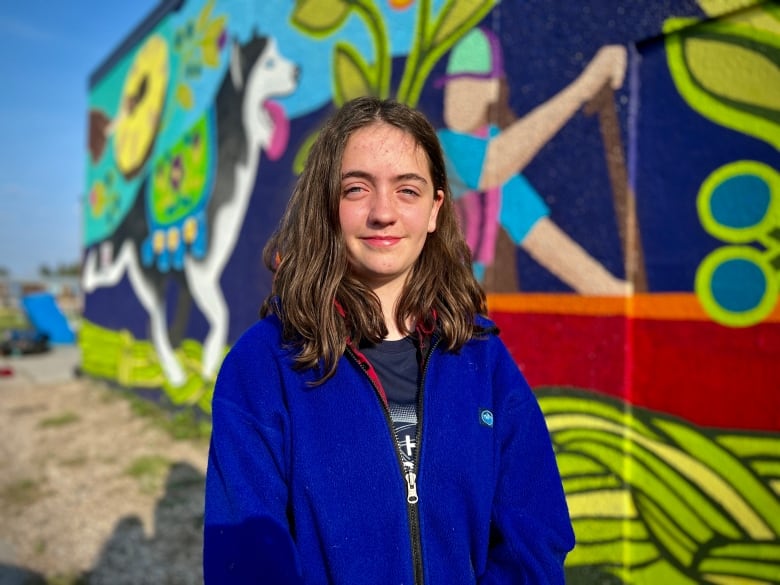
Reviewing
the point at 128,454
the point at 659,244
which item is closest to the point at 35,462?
the point at 128,454

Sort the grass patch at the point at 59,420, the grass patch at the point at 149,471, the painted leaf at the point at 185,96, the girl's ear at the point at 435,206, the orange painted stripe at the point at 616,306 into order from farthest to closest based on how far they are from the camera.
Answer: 1. the painted leaf at the point at 185,96
2. the grass patch at the point at 59,420
3. the grass patch at the point at 149,471
4. the orange painted stripe at the point at 616,306
5. the girl's ear at the point at 435,206

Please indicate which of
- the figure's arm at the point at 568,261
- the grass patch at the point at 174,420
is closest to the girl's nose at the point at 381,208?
the figure's arm at the point at 568,261

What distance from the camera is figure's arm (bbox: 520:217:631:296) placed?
267 cm

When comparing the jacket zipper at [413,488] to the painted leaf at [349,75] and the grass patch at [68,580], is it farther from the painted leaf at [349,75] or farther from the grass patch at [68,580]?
the painted leaf at [349,75]

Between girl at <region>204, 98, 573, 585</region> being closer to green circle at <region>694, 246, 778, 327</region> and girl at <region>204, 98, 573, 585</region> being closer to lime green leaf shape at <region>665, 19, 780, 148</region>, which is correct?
green circle at <region>694, 246, 778, 327</region>

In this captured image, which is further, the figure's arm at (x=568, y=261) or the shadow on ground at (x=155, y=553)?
the shadow on ground at (x=155, y=553)

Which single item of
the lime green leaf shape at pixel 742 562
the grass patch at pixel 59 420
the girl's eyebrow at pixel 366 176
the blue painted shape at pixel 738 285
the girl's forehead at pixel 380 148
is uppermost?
the girl's forehead at pixel 380 148

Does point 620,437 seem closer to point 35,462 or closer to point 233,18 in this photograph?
point 35,462

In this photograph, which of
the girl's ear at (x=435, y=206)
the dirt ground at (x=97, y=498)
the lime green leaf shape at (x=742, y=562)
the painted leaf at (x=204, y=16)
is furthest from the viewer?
the painted leaf at (x=204, y=16)

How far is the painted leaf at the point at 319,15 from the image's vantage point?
4.57 meters

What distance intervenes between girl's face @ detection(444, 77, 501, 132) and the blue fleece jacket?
6.94 ft

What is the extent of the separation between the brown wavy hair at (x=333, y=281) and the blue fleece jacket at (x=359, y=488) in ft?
0.21

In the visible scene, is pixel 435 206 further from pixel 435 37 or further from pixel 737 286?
pixel 435 37

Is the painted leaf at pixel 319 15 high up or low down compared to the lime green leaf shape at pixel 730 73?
up
